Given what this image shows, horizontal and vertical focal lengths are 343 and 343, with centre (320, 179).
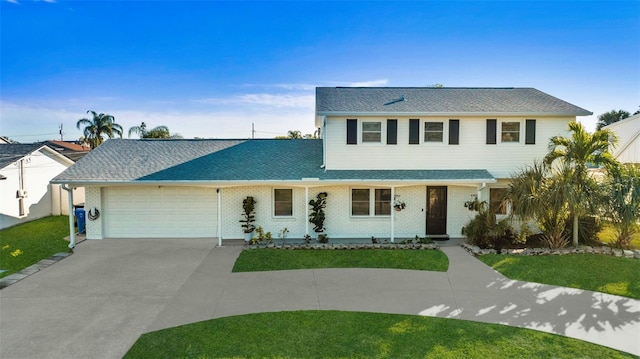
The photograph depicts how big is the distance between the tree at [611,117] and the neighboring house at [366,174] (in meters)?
52.6

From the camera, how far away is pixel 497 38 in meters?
14.9

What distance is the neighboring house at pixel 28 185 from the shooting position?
1595 cm

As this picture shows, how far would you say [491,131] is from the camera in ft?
42.9

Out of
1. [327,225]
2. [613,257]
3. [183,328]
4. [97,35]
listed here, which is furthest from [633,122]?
[97,35]

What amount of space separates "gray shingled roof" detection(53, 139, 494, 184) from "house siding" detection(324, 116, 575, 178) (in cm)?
41

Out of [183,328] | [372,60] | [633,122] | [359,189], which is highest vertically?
[372,60]

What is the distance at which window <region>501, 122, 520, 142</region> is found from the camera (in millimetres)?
13094

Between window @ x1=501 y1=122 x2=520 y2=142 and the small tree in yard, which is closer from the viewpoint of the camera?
the small tree in yard

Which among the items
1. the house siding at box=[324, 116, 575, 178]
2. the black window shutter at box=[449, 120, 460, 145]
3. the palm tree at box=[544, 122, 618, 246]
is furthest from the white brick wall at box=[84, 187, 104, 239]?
the palm tree at box=[544, 122, 618, 246]

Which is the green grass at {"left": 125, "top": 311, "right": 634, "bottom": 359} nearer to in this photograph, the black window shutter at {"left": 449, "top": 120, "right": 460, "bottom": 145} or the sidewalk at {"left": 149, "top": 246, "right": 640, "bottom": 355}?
the sidewalk at {"left": 149, "top": 246, "right": 640, "bottom": 355}

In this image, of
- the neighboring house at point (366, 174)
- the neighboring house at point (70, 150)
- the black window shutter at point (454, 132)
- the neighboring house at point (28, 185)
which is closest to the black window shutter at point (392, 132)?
the neighboring house at point (366, 174)

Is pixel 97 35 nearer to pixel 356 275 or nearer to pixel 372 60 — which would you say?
pixel 372 60

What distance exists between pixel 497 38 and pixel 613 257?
9.70 m

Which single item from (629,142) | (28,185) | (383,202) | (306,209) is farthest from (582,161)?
(28,185)
